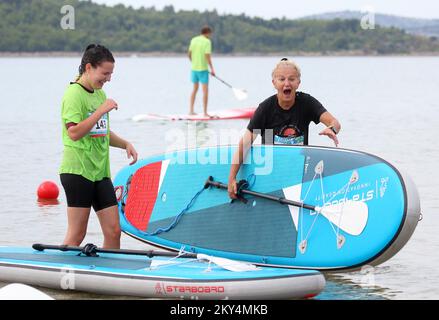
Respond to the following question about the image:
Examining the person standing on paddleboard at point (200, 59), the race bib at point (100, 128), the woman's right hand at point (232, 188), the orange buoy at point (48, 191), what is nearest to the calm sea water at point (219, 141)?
the orange buoy at point (48, 191)

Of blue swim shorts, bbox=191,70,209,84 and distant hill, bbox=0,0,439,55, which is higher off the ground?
blue swim shorts, bbox=191,70,209,84

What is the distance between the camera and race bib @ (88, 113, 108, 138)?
7.46m

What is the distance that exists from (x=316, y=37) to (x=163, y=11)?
1869 centimetres

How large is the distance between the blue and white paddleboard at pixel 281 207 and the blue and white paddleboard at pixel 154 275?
0.73m

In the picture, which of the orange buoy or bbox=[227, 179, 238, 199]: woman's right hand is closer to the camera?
bbox=[227, 179, 238, 199]: woman's right hand

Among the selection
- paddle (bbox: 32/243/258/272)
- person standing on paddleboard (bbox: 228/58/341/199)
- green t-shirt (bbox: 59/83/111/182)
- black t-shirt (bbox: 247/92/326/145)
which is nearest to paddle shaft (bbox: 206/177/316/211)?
person standing on paddleboard (bbox: 228/58/341/199)

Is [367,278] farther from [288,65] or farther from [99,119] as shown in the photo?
[99,119]

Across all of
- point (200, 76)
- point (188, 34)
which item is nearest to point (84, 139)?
point (200, 76)

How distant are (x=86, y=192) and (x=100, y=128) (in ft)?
1.48

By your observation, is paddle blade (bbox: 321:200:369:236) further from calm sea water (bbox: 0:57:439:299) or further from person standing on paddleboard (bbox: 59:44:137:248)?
person standing on paddleboard (bbox: 59:44:137:248)

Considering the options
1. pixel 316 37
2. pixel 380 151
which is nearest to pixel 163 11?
pixel 316 37

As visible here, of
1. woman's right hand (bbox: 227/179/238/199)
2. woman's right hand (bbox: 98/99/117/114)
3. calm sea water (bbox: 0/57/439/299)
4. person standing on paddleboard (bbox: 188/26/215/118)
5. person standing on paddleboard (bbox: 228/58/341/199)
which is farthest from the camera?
person standing on paddleboard (bbox: 188/26/215/118)

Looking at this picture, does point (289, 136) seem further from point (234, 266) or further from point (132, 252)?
point (132, 252)
